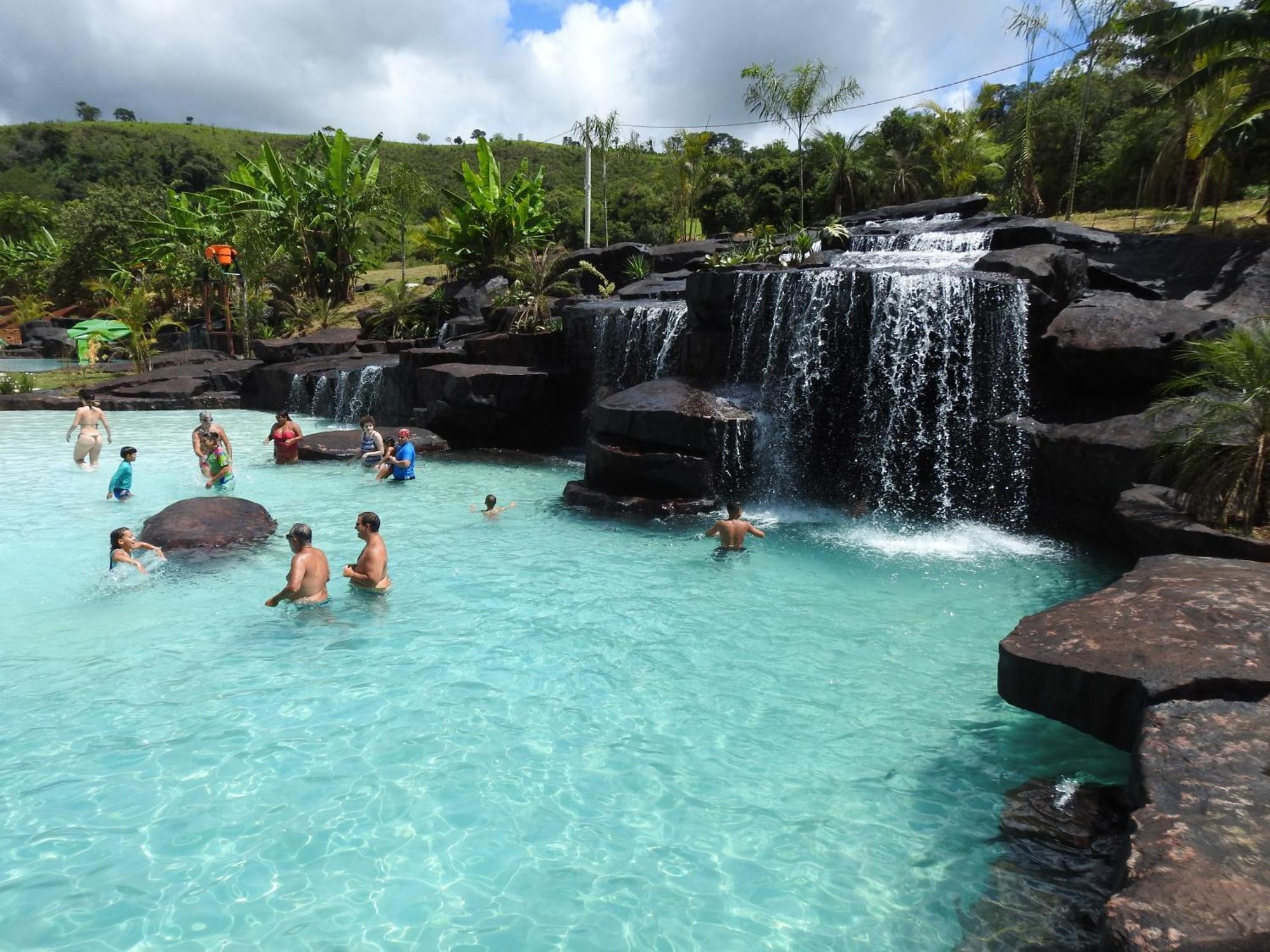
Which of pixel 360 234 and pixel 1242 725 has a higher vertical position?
pixel 360 234

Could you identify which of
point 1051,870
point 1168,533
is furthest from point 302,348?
point 1051,870

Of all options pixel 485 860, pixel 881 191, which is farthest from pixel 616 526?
pixel 881 191

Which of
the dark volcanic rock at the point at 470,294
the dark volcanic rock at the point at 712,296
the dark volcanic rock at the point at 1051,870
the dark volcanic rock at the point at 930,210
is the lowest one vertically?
the dark volcanic rock at the point at 1051,870

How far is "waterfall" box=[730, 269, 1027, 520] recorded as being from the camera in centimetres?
1257

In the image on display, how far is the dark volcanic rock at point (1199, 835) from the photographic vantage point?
2.92m

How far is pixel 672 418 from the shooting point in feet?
41.1

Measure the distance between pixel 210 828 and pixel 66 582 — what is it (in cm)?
570

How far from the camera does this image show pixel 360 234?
112ft

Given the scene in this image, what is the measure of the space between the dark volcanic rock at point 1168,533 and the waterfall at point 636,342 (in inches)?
358

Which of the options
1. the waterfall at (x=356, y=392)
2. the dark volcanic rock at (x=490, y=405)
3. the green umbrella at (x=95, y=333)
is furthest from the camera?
the green umbrella at (x=95, y=333)

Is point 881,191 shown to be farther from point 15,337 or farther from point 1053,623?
point 15,337

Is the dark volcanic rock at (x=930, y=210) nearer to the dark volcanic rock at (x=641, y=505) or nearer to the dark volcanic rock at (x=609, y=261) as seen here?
→ the dark volcanic rock at (x=609, y=261)

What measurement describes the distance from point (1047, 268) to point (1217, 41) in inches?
241

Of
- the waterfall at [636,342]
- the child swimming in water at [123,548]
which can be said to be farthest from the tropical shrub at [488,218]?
the child swimming in water at [123,548]
